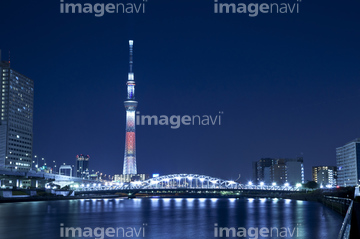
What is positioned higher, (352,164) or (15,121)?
(15,121)

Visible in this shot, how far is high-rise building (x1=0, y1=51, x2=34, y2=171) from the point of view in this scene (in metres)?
176

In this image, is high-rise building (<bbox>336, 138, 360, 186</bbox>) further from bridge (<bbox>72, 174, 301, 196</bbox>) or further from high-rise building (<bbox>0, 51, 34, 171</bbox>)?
high-rise building (<bbox>0, 51, 34, 171</bbox>)

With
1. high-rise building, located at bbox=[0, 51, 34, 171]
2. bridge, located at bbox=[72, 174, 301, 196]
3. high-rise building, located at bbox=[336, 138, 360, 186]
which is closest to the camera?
bridge, located at bbox=[72, 174, 301, 196]

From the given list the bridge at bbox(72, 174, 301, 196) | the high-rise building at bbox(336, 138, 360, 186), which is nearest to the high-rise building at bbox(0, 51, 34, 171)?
the bridge at bbox(72, 174, 301, 196)

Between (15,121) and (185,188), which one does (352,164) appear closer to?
(185,188)

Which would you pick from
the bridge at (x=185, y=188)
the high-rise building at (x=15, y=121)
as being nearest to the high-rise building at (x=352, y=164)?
the bridge at (x=185, y=188)

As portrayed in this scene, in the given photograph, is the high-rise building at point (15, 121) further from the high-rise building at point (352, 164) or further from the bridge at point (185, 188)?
the high-rise building at point (352, 164)

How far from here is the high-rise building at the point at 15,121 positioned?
578 ft

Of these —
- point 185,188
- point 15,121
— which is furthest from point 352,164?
point 15,121

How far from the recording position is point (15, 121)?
18825 centimetres

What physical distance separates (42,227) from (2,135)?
146 meters

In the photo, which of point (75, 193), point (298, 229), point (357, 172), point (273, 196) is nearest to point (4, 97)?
point (75, 193)

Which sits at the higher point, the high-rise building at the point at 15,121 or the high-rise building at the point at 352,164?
the high-rise building at the point at 15,121

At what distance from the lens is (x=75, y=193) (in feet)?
491
